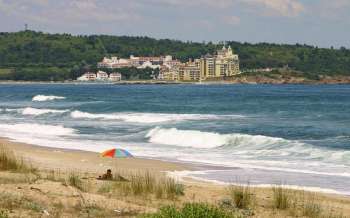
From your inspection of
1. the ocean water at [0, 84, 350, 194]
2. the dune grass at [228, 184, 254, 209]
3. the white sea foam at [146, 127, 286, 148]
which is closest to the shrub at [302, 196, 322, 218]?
the dune grass at [228, 184, 254, 209]

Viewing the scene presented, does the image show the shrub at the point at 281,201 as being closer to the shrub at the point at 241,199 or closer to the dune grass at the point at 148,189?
the shrub at the point at 241,199

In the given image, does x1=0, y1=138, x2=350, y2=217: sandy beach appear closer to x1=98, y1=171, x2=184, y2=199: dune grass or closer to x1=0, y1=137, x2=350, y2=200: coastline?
x1=0, y1=137, x2=350, y2=200: coastline

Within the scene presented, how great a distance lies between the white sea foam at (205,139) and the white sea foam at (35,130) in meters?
5.25

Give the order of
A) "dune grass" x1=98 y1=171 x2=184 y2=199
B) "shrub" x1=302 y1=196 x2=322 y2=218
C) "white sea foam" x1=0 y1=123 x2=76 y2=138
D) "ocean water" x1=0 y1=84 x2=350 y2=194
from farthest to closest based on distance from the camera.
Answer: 1. "white sea foam" x1=0 y1=123 x2=76 y2=138
2. "ocean water" x1=0 y1=84 x2=350 y2=194
3. "dune grass" x1=98 y1=171 x2=184 y2=199
4. "shrub" x1=302 y1=196 x2=322 y2=218

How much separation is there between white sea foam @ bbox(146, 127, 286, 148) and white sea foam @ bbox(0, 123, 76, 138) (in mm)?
5252

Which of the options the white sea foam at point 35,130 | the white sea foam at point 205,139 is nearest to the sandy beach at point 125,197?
the white sea foam at point 205,139

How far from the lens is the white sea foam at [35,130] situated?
36031mm

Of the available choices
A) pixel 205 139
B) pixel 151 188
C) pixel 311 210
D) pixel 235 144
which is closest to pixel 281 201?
pixel 311 210

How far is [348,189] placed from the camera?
56.1 feet

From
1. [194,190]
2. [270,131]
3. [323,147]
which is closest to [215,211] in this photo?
[194,190]

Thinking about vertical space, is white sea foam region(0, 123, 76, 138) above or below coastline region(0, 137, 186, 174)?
below

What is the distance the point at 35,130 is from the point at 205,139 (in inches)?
450

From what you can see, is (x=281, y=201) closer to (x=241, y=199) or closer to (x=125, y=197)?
(x=241, y=199)

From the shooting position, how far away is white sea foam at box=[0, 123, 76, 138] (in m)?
36.0
